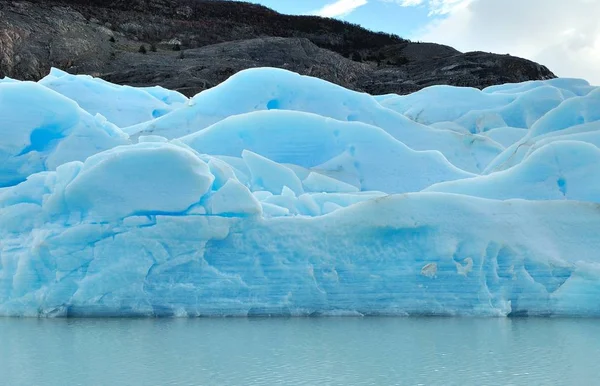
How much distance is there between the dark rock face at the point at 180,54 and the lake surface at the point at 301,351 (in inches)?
557

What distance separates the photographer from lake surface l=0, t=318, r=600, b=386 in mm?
4297

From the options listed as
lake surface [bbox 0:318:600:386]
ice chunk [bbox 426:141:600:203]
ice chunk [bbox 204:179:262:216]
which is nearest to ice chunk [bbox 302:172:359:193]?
ice chunk [bbox 426:141:600:203]

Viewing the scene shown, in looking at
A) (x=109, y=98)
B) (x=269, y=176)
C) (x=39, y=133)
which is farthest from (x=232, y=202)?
(x=109, y=98)

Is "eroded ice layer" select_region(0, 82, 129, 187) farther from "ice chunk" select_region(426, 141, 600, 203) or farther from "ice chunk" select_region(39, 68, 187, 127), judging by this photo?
"ice chunk" select_region(426, 141, 600, 203)

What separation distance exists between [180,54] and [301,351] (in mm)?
20820

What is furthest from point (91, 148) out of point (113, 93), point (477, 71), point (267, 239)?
point (477, 71)

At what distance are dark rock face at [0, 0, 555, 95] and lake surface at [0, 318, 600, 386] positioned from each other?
1414 centimetres

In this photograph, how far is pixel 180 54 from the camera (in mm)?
24875

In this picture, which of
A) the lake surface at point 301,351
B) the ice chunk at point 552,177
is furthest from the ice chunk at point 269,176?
the lake surface at point 301,351

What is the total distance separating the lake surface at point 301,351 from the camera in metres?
4.30

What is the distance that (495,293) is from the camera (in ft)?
21.2

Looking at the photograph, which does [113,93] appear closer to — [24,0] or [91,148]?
[91,148]

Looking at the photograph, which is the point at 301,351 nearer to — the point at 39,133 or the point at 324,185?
the point at 324,185

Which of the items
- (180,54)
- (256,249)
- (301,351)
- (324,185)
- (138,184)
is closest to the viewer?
(301,351)
